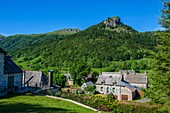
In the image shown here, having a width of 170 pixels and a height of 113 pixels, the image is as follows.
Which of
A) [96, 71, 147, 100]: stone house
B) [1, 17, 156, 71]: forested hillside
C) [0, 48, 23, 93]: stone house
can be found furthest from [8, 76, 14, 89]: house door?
[1, 17, 156, 71]: forested hillside

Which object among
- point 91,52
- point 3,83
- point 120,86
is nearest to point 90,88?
point 120,86

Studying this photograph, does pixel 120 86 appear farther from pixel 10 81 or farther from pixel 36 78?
pixel 10 81

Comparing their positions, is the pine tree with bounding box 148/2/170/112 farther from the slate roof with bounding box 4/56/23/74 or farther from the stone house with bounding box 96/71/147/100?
the stone house with bounding box 96/71/147/100

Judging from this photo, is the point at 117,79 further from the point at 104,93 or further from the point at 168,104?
the point at 168,104

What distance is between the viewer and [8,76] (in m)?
25.7

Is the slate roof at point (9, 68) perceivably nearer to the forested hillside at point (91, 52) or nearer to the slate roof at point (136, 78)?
the slate roof at point (136, 78)

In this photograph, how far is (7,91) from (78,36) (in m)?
148

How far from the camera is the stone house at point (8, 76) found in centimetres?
2433

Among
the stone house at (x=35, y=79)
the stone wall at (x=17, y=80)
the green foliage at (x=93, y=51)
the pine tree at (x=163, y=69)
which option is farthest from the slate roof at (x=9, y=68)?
the green foliage at (x=93, y=51)

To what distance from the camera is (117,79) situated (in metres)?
52.8

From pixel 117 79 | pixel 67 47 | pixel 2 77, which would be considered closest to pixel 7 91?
pixel 2 77

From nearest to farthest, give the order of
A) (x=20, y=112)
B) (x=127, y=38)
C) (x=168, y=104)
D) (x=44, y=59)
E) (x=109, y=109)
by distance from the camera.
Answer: (x=168, y=104), (x=20, y=112), (x=109, y=109), (x=44, y=59), (x=127, y=38)

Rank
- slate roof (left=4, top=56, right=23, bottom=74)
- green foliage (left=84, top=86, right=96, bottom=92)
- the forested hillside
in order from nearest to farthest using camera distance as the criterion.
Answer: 1. slate roof (left=4, top=56, right=23, bottom=74)
2. green foliage (left=84, top=86, right=96, bottom=92)
3. the forested hillside

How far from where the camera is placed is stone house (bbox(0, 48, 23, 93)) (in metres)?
24.3
